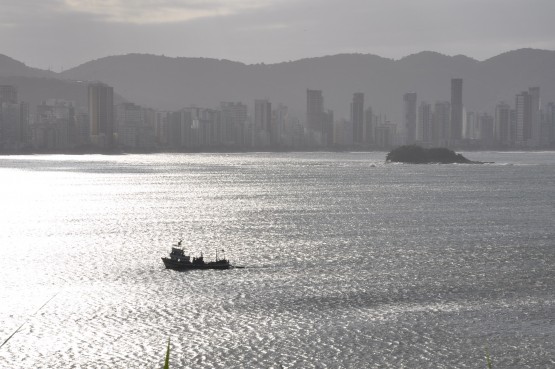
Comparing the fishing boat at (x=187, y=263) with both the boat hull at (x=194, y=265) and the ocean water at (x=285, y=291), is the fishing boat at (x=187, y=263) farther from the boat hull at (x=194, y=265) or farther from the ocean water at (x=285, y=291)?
the ocean water at (x=285, y=291)

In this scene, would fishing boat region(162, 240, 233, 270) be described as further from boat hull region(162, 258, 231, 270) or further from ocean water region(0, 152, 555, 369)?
ocean water region(0, 152, 555, 369)

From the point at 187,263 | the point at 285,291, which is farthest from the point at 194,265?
the point at 285,291

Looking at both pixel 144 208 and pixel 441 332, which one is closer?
pixel 441 332

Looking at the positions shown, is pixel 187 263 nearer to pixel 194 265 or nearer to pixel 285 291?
pixel 194 265

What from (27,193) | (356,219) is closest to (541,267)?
(356,219)

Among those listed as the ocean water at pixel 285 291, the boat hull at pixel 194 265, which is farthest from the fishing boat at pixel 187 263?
the ocean water at pixel 285 291

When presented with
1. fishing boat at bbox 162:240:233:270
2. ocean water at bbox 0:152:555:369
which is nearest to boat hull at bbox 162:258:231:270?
fishing boat at bbox 162:240:233:270

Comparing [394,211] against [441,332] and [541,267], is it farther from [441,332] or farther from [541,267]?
[441,332]

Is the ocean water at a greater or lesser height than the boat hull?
lesser
